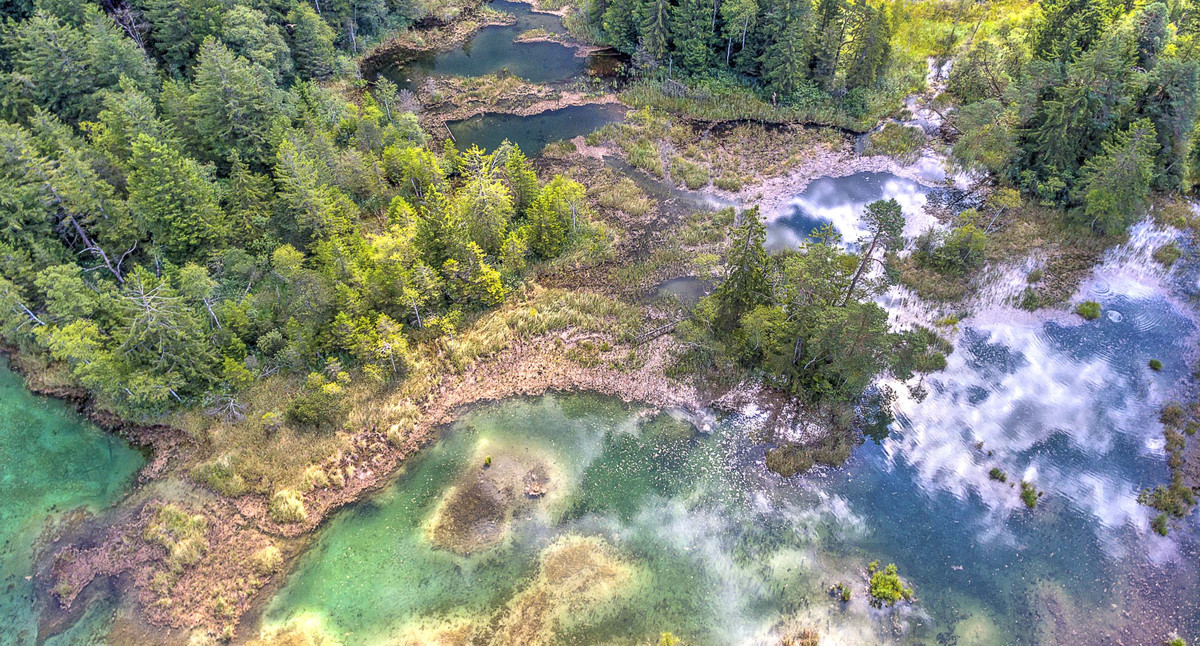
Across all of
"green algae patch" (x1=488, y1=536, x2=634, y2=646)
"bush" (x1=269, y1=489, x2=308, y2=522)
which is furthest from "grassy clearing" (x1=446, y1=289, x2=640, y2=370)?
"green algae patch" (x1=488, y1=536, x2=634, y2=646)

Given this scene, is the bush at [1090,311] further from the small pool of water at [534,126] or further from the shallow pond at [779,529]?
the small pool of water at [534,126]

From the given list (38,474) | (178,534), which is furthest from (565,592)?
(38,474)

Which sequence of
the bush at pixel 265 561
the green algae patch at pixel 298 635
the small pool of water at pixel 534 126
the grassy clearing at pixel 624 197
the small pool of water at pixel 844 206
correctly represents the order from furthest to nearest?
the small pool of water at pixel 534 126
the grassy clearing at pixel 624 197
the small pool of water at pixel 844 206
the bush at pixel 265 561
the green algae patch at pixel 298 635

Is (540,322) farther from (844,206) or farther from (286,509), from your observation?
(844,206)

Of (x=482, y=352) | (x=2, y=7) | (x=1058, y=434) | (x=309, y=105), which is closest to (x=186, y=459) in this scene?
(x=482, y=352)

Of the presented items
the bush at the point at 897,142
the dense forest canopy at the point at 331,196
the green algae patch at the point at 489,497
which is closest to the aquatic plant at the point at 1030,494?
the dense forest canopy at the point at 331,196

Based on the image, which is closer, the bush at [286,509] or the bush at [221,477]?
the bush at [286,509]
